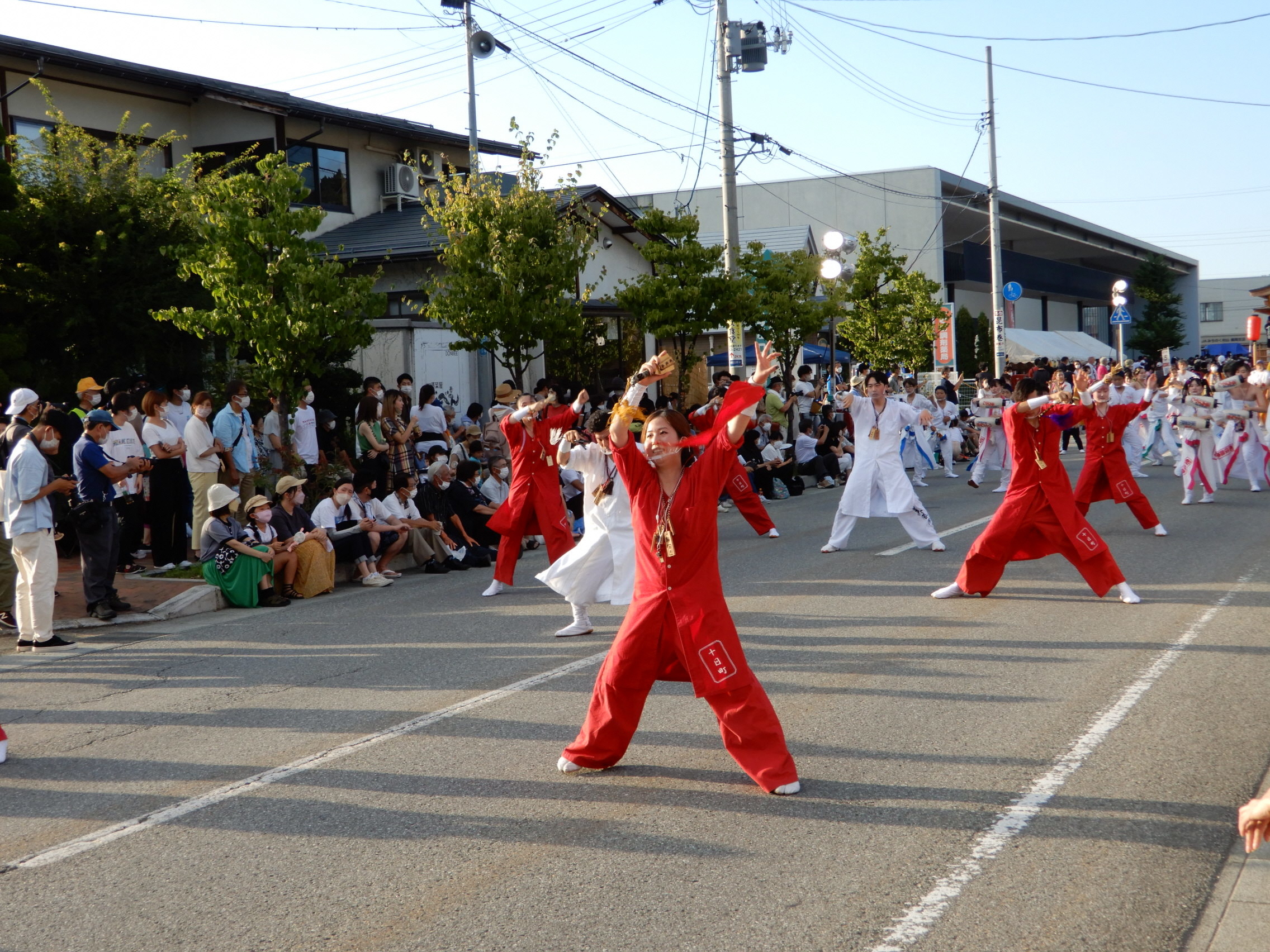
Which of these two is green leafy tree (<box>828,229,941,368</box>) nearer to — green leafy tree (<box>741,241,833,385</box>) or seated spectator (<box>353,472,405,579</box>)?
green leafy tree (<box>741,241,833,385</box>)

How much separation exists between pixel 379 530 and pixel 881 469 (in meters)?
5.24

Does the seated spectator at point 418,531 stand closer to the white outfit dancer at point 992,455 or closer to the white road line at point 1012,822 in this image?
the white road line at point 1012,822

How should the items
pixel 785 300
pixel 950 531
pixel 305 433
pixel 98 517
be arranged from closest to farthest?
pixel 98 517, pixel 950 531, pixel 305 433, pixel 785 300

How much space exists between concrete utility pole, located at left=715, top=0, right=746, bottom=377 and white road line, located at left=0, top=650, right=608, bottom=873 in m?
14.7

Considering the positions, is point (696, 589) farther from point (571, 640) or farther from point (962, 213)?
point (962, 213)

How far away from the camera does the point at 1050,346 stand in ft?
172

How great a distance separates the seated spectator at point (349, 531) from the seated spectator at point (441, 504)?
3.70 ft

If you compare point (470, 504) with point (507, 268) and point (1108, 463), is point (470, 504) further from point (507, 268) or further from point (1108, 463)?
point (1108, 463)

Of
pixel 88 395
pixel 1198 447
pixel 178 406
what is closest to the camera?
pixel 88 395

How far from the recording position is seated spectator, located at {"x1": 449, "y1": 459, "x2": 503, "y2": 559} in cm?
1355

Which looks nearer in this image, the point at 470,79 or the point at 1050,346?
the point at 470,79

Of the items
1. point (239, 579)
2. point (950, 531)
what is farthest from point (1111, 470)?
point (239, 579)

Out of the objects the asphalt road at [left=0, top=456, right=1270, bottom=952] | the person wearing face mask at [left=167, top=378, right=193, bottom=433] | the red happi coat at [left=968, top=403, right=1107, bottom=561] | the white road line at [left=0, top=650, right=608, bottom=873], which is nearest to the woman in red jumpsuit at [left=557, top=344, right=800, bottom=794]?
the asphalt road at [left=0, top=456, right=1270, bottom=952]

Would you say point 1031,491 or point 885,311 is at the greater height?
point 885,311
